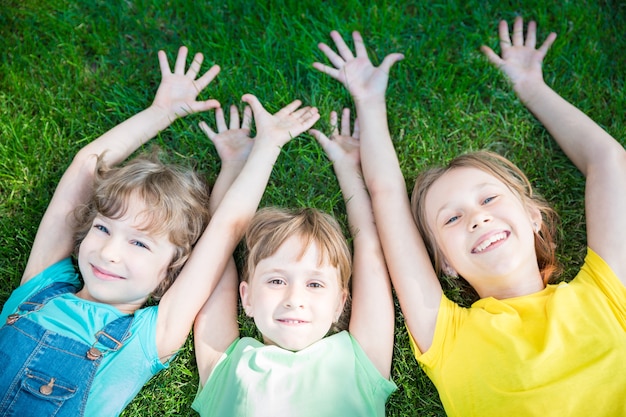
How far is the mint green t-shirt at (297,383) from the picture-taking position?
237cm

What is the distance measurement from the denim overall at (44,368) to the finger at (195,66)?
4.85 feet

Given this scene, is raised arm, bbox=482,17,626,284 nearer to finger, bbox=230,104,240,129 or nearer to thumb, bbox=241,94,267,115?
thumb, bbox=241,94,267,115

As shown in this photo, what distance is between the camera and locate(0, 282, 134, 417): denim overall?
7.73 feet

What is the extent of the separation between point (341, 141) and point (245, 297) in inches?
40.9

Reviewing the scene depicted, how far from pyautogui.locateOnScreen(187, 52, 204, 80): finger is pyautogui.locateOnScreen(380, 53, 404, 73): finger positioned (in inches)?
40.7

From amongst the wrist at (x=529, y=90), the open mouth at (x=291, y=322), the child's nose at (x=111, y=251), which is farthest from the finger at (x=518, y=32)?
the child's nose at (x=111, y=251)

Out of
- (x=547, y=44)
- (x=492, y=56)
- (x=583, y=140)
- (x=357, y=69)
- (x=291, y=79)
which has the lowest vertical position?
(x=583, y=140)

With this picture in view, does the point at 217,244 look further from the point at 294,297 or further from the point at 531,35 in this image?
the point at 531,35

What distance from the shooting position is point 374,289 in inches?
105

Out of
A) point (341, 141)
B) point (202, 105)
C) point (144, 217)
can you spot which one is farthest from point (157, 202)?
point (341, 141)

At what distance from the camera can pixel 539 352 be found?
7.63ft

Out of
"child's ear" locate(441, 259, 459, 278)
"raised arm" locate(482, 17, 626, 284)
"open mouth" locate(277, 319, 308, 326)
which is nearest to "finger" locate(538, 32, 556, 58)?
"raised arm" locate(482, 17, 626, 284)

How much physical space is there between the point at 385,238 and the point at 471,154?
63cm

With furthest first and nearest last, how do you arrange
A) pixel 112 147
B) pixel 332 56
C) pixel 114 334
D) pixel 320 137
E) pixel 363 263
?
pixel 332 56, pixel 320 137, pixel 112 147, pixel 363 263, pixel 114 334
